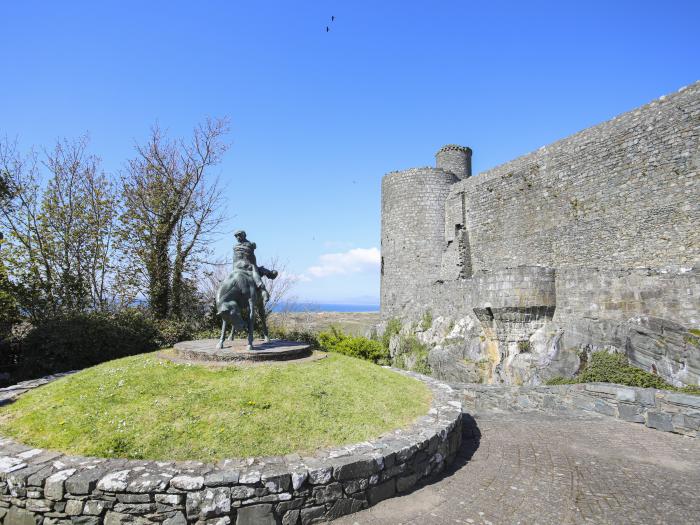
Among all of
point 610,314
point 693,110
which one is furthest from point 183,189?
point 693,110

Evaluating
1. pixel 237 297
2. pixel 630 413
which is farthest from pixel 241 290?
pixel 630 413

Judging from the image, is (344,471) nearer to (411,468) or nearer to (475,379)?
(411,468)

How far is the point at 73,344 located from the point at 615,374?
48.9ft

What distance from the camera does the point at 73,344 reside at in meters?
11.1

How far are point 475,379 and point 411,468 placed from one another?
419 inches

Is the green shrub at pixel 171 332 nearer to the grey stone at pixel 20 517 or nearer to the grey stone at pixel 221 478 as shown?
the grey stone at pixel 20 517

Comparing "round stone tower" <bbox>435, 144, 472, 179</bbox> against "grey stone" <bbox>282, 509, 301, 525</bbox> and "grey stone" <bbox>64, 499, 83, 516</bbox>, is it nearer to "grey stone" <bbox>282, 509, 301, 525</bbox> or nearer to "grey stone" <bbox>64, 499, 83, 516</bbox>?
"grey stone" <bbox>282, 509, 301, 525</bbox>

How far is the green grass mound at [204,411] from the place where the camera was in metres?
4.91

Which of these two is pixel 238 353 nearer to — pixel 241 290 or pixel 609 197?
pixel 241 290

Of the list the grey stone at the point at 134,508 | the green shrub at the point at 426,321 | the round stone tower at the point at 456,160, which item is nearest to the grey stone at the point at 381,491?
the grey stone at the point at 134,508

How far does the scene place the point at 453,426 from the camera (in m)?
6.38

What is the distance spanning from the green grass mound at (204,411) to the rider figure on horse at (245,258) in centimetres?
182

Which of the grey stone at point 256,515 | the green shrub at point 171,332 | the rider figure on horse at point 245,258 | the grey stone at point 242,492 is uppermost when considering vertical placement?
the rider figure on horse at point 245,258

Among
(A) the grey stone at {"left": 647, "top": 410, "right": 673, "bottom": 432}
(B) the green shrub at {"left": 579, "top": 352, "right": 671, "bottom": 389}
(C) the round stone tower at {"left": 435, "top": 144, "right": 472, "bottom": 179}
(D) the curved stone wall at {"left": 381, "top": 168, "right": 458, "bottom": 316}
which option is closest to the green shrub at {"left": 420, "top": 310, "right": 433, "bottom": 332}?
(D) the curved stone wall at {"left": 381, "top": 168, "right": 458, "bottom": 316}
